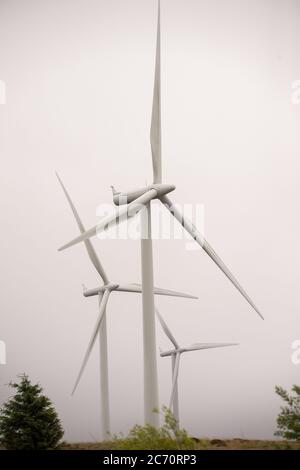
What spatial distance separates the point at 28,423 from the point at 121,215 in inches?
518

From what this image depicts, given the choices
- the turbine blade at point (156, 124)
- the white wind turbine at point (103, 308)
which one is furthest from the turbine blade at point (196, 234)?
the white wind turbine at point (103, 308)

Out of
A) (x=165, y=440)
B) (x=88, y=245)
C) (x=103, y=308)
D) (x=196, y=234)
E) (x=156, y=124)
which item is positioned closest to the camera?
(x=165, y=440)

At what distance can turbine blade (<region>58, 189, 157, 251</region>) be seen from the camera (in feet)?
77.5

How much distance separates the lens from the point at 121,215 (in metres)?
25.5

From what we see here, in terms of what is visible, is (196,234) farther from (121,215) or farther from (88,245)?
(88,245)

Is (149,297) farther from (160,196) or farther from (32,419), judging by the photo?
(32,419)

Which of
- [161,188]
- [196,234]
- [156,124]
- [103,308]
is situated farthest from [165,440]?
[156,124]

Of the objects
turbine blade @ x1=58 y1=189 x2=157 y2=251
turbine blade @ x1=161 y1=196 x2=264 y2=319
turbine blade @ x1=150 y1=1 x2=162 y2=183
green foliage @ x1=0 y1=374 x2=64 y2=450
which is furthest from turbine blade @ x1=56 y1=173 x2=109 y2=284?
green foliage @ x1=0 y1=374 x2=64 y2=450

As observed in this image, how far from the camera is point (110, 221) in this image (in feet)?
81.4

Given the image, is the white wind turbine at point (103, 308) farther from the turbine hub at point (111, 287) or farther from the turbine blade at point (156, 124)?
the turbine blade at point (156, 124)

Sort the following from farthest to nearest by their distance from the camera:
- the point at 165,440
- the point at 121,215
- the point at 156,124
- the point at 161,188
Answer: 1. the point at 156,124
2. the point at 161,188
3. the point at 121,215
4. the point at 165,440

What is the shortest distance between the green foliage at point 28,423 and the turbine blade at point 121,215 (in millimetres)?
11897

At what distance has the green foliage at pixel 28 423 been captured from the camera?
29.3 m
